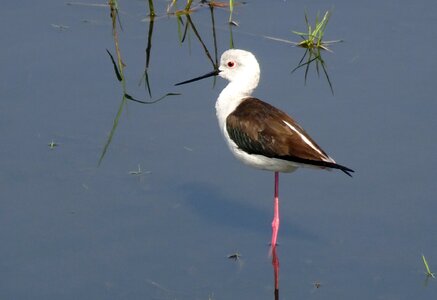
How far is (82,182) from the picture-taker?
22.6ft

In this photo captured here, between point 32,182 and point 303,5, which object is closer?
point 32,182

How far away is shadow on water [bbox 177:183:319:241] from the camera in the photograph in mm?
6651

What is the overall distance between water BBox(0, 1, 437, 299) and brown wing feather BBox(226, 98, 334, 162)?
31cm

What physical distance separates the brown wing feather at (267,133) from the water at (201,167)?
0.31 meters

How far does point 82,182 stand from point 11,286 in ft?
3.70

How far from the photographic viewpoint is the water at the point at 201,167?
6.12 m

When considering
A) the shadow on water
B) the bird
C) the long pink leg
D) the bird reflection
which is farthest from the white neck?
the bird reflection

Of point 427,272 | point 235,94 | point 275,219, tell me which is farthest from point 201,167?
point 427,272

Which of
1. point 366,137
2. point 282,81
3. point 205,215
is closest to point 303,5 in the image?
point 282,81

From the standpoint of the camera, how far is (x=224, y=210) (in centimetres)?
672

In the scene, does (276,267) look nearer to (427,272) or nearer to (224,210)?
(224,210)

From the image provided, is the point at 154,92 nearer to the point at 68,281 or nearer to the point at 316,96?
the point at 316,96

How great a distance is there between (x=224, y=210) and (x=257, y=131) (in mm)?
488

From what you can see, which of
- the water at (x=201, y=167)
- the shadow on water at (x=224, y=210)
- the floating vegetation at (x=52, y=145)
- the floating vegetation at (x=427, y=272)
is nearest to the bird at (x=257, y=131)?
the shadow on water at (x=224, y=210)
